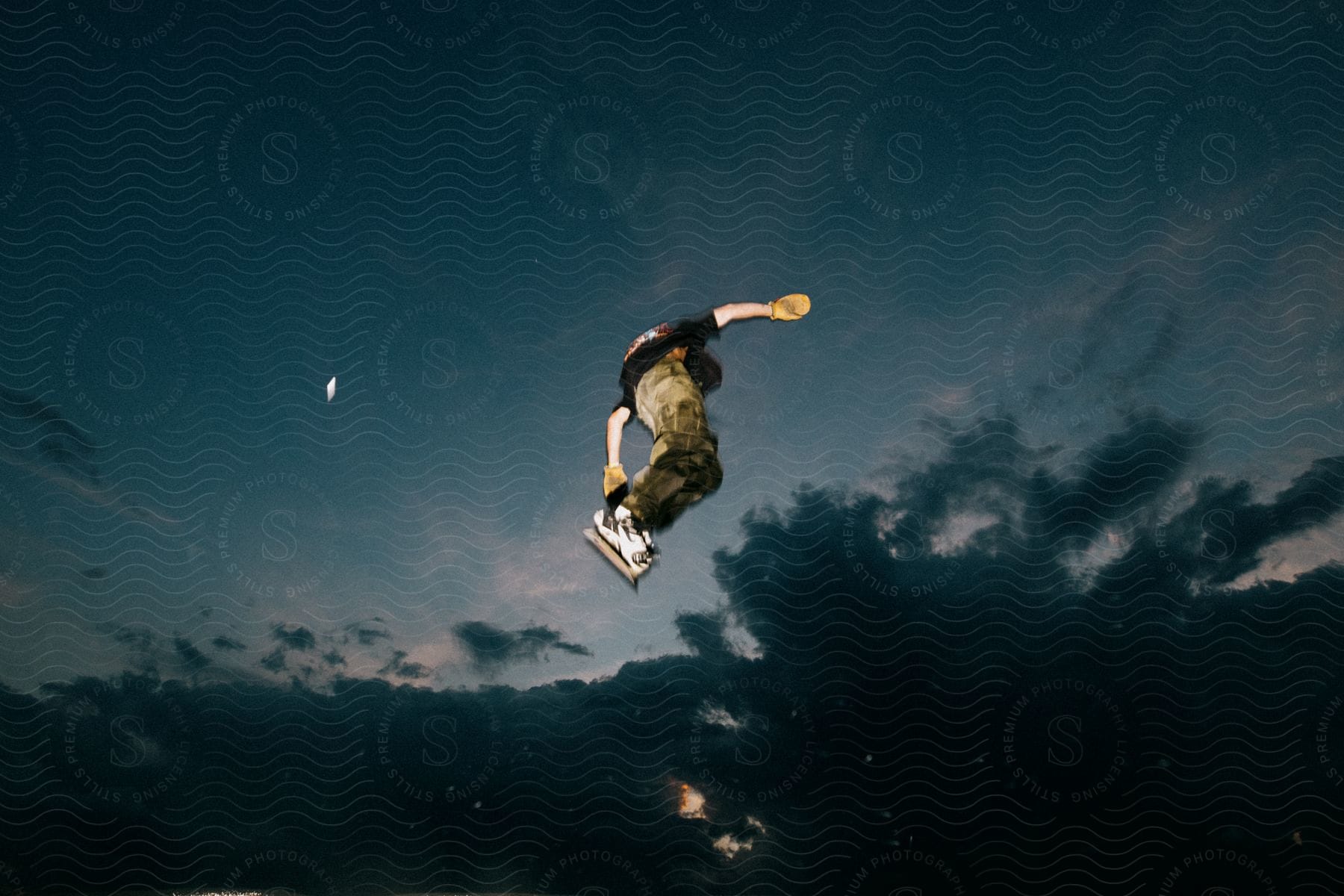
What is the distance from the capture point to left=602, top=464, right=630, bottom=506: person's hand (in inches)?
263

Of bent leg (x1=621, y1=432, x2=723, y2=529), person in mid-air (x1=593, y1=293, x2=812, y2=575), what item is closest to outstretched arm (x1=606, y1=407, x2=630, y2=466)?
person in mid-air (x1=593, y1=293, x2=812, y2=575)

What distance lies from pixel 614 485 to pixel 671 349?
141 centimetres

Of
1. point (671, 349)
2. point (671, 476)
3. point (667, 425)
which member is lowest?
point (671, 476)

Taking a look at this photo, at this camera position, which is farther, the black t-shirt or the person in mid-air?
the black t-shirt

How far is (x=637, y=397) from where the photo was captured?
22.7 ft

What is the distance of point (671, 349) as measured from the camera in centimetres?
696

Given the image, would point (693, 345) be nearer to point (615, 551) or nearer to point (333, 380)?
point (615, 551)

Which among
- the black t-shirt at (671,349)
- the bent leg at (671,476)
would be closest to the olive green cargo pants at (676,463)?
the bent leg at (671,476)

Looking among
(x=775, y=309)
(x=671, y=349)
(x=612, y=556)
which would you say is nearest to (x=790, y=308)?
(x=775, y=309)

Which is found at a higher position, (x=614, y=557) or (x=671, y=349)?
(x=671, y=349)

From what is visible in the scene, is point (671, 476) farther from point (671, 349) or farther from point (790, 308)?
point (790, 308)

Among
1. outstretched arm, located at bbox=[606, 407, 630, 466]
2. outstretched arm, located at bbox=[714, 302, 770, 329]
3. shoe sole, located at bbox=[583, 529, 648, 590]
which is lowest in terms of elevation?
shoe sole, located at bbox=[583, 529, 648, 590]

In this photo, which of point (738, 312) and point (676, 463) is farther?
point (738, 312)

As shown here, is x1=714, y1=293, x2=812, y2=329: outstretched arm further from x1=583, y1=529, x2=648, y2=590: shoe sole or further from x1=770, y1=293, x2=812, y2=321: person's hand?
x1=583, y1=529, x2=648, y2=590: shoe sole
